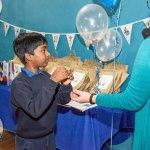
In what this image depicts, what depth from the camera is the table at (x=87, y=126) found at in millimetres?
2100

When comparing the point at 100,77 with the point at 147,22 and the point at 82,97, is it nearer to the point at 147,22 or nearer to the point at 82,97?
the point at 147,22

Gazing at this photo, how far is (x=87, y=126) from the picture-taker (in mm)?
2094

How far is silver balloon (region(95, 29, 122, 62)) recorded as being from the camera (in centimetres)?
238

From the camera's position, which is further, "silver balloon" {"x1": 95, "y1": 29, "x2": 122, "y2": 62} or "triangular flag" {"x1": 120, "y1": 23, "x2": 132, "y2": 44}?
"triangular flag" {"x1": 120, "y1": 23, "x2": 132, "y2": 44}

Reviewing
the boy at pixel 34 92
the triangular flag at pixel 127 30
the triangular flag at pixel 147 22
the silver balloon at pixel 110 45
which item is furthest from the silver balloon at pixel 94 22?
the boy at pixel 34 92

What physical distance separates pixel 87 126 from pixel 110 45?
771 millimetres

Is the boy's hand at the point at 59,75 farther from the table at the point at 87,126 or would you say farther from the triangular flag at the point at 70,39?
the triangular flag at the point at 70,39

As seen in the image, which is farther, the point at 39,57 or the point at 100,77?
the point at 100,77

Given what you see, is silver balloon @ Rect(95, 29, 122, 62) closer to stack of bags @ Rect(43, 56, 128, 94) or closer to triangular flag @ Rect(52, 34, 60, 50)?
stack of bags @ Rect(43, 56, 128, 94)

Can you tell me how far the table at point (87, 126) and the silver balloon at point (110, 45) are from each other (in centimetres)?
55

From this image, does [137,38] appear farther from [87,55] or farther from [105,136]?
[105,136]

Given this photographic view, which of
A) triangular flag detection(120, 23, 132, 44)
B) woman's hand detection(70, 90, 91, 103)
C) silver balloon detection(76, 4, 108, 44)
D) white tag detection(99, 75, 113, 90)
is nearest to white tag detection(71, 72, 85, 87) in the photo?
white tag detection(99, 75, 113, 90)

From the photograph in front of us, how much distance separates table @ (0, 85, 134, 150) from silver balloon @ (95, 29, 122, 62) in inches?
21.7

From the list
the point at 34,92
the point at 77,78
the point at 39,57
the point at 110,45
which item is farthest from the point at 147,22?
the point at 34,92
